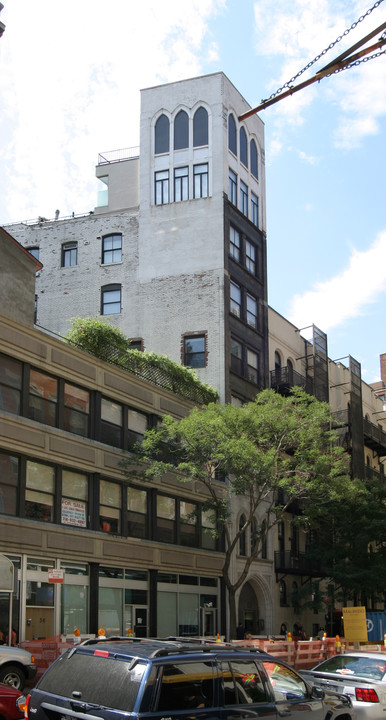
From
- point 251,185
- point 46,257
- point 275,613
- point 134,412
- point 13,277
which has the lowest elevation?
point 275,613

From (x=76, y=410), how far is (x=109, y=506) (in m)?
3.92

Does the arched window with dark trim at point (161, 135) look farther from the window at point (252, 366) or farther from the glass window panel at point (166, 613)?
the glass window panel at point (166, 613)

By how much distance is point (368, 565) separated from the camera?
140 feet

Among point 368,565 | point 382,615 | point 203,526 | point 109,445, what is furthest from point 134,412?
point 368,565

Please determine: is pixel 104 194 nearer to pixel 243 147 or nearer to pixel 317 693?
pixel 243 147

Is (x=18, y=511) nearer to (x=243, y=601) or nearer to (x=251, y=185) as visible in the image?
(x=243, y=601)

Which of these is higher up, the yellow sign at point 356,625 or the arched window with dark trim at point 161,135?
the arched window with dark trim at point 161,135

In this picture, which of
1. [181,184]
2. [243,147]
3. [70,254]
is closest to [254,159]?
[243,147]

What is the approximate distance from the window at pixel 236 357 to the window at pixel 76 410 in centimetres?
1255

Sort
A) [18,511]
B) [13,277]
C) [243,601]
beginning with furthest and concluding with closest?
[243,601] → [13,277] → [18,511]

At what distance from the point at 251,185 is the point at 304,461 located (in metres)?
20.7

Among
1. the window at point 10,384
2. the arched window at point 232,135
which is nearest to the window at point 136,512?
the window at point 10,384

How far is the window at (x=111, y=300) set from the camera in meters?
43.7

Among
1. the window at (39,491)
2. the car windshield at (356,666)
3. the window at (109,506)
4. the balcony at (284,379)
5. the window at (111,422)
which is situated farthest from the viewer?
the balcony at (284,379)
